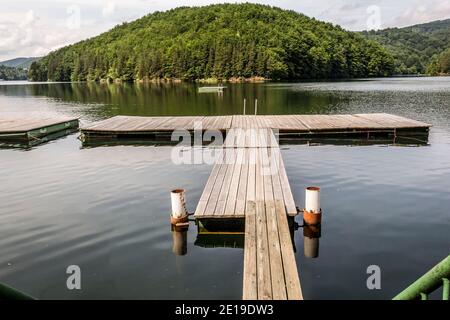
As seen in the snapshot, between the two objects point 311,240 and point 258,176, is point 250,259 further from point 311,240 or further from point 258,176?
point 258,176

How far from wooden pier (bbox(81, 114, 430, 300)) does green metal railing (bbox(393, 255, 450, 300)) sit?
2.96 m

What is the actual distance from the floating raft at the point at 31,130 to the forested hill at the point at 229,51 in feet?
331

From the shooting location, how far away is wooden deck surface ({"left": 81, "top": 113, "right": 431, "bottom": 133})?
23.6m

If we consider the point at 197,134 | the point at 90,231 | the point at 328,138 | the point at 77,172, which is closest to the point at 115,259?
the point at 90,231

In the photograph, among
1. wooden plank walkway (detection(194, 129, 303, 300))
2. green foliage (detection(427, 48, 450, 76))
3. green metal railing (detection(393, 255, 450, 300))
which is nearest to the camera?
green metal railing (detection(393, 255, 450, 300))

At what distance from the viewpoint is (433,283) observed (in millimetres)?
2912

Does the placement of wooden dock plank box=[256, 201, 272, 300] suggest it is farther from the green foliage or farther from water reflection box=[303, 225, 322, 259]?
the green foliage

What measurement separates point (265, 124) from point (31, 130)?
648 inches

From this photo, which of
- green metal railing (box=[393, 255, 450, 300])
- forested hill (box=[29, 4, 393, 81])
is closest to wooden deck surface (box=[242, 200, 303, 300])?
green metal railing (box=[393, 255, 450, 300])

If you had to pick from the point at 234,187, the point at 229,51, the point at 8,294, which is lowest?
the point at 234,187

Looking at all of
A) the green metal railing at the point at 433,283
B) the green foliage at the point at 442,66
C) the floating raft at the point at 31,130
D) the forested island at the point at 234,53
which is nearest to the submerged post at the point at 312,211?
the green metal railing at the point at 433,283

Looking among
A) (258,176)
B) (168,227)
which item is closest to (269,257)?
(168,227)

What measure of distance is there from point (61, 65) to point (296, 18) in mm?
125821

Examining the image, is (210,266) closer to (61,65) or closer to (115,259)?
(115,259)
